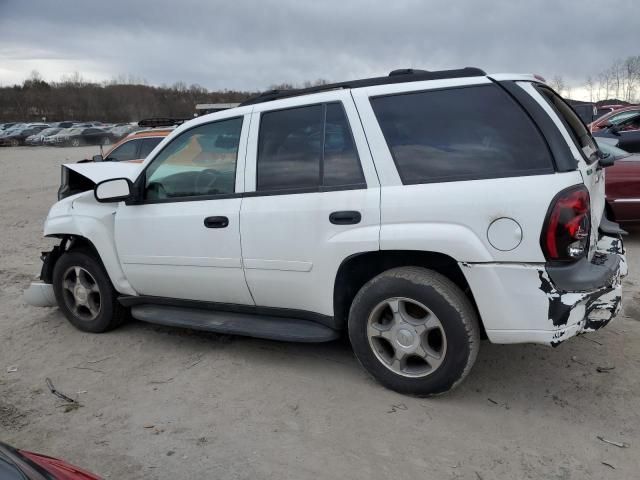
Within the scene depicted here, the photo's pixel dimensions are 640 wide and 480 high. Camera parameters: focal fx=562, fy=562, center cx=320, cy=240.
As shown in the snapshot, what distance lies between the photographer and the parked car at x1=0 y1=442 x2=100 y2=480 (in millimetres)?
1854

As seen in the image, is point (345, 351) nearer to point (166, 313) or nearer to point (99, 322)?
point (166, 313)

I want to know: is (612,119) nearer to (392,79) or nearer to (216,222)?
(392,79)

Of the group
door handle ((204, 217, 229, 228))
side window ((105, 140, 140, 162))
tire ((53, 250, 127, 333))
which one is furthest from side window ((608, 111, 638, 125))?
tire ((53, 250, 127, 333))

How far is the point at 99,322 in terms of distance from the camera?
4.89m

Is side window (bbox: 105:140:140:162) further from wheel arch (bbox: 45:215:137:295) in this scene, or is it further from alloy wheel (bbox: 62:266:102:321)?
wheel arch (bbox: 45:215:137:295)

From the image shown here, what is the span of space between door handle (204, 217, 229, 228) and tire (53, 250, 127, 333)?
137 cm

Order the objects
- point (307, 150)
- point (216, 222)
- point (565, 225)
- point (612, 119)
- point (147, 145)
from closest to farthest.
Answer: point (565, 225) < point (307, 150) < point (216, 222) < point (147, 145) < point (612, 119)

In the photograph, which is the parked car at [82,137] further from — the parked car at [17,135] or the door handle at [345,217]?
the door handle at [345,217]

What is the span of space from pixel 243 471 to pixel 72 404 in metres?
1.50

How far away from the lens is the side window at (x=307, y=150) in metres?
3.55

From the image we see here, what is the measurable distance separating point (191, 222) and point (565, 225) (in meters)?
2.48

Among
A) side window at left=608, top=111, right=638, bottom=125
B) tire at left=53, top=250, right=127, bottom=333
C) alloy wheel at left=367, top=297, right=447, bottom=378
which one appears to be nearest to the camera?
alloy wheel at left=367, top=297, right=447, bottom=378

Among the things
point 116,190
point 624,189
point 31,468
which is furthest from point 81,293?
point 624,189

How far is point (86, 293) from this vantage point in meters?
4.92
